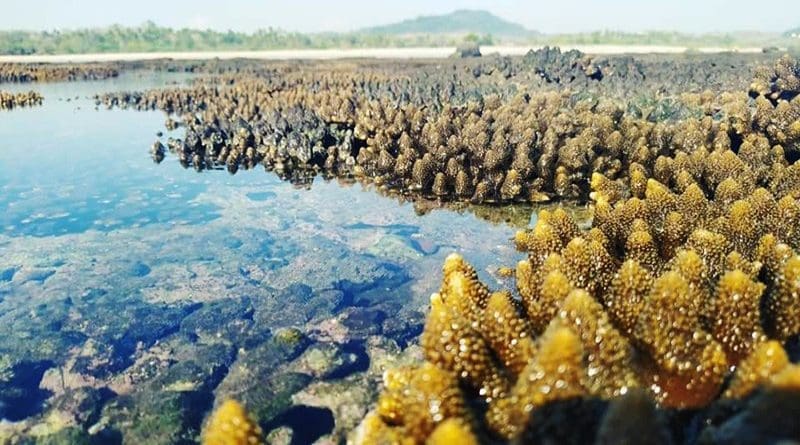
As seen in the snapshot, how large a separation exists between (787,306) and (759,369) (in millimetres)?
1237

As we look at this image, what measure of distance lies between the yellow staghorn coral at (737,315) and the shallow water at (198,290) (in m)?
2.94

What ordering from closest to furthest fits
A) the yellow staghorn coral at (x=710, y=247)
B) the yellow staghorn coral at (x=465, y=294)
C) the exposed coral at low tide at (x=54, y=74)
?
the yellow staghorn coral at (x=465, y=294), the yellow staghorn coral at (x=710, y=247), the exposed coral at low tide at (x=54, y=74)

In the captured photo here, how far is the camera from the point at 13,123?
20.7 metres

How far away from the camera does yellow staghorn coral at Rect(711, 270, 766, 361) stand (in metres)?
3.12

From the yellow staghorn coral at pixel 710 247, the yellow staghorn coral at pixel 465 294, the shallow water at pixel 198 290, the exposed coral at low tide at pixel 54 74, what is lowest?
the shallow water at pixel 198 290

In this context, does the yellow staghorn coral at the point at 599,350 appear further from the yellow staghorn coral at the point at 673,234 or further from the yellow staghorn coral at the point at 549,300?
the yellow staghorn coral at the point at 673,234

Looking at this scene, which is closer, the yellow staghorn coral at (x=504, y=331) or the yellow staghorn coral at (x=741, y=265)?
the yellow staghorn coral at (x=504, y=331)

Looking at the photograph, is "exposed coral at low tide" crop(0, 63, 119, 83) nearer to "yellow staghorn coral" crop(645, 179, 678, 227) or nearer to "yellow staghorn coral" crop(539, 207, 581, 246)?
"yellow staghorn coral" crop(539, 207, 581, 246)

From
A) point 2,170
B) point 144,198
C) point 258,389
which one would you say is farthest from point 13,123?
point 258,389

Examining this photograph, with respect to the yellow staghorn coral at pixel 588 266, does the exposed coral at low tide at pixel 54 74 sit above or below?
above

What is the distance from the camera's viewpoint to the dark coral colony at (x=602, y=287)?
2.32 meters

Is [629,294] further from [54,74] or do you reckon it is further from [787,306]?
[54,74]

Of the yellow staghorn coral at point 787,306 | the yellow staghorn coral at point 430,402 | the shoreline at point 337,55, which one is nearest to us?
the yellow staghorn coral at point 430,402

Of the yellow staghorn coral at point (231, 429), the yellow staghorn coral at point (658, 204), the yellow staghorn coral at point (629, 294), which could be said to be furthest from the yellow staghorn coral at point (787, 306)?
the yellow staghorn coral at point (231, 429)
